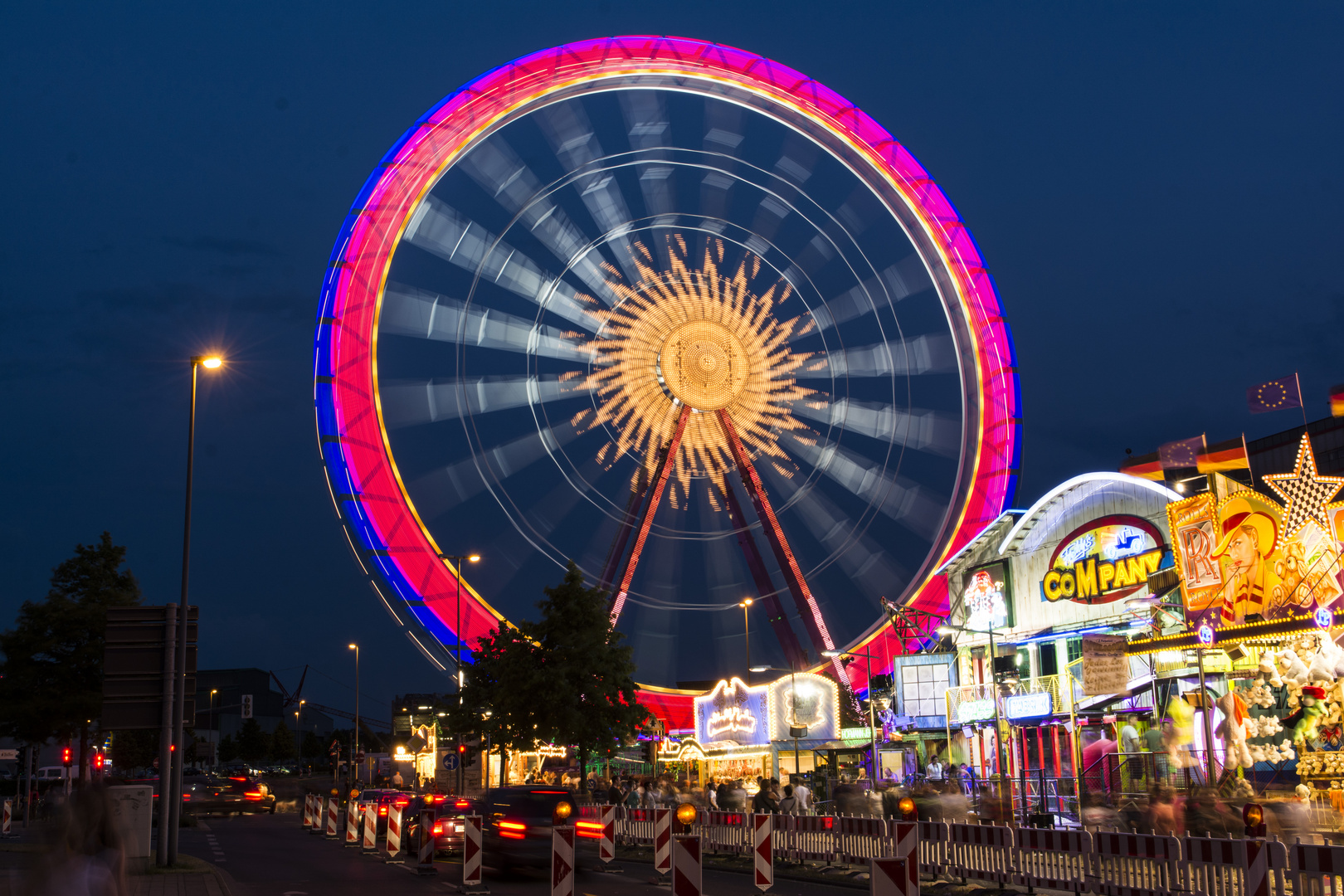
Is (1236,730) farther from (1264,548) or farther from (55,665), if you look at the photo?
(55,665)

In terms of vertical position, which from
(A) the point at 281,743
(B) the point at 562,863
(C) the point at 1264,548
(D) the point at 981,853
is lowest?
(A) the point at 281,743

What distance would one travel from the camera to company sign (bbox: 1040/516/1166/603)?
109 feet

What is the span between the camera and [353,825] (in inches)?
1185

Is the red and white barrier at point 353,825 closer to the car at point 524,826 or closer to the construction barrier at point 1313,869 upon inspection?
the car at point 524,826

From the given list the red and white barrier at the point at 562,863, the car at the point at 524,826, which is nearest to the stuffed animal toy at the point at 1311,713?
the car at the point at 524,826

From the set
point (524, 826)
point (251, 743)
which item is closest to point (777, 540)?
point (524, 826)

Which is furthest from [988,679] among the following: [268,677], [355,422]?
[268,677]

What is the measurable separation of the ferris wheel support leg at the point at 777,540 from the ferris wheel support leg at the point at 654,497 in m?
1.25

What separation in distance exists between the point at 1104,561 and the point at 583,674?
15.2 m

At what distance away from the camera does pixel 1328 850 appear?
10.5m

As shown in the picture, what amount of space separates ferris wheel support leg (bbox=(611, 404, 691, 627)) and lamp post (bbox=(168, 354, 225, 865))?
11684mm

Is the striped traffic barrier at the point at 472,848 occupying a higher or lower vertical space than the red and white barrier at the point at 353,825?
higher

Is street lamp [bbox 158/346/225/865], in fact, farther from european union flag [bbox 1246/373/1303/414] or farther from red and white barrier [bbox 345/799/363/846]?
european union flag [bbox 1246/373/1303/414]

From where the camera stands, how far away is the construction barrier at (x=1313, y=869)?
1048 centimetres
